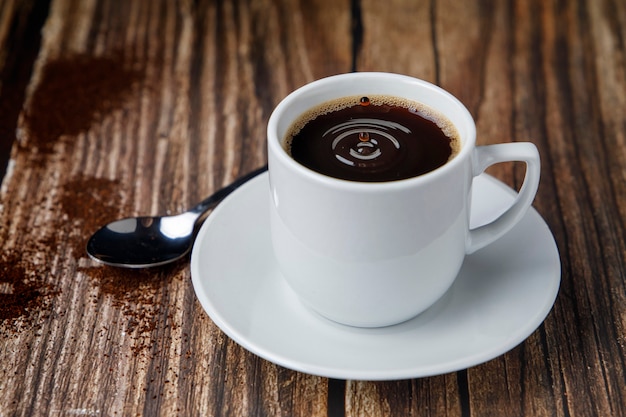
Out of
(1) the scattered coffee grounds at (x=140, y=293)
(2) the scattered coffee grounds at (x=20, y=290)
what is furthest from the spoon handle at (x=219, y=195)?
(2) the scattered coffee grounds at (x=20, y=290)

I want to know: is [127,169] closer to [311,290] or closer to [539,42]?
[311,290]

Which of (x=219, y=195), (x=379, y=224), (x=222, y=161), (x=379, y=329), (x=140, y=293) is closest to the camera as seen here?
(x=379, y=224)

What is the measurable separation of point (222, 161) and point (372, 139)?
531mm

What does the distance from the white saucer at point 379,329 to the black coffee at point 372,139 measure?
204 mm

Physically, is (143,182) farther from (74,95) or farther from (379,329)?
(379,329)

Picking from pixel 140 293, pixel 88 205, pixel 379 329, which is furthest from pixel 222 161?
pixel 379 329

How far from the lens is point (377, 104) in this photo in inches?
42.6

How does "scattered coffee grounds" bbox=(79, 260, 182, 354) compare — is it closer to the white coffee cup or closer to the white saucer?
the white saucer

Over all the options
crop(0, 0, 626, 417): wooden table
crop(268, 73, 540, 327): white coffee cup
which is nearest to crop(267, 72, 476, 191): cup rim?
crop(268, 73, 540, 327): white coffee cup

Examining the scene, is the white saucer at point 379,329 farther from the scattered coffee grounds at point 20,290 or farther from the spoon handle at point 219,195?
the scattered coffee grounds at point 20,290

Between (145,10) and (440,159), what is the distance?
1.17m

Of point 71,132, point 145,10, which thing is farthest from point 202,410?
point 145,10

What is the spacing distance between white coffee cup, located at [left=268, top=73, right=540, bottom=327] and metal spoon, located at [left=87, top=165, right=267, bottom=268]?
0.25 m

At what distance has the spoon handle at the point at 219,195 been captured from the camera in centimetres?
131
